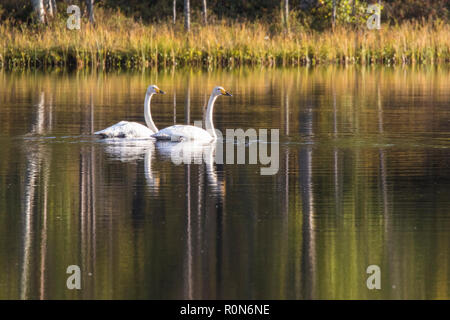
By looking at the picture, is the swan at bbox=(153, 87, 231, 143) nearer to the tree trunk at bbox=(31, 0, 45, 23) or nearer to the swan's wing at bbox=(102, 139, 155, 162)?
the swan's wing at bbox=(102, 139, 155, 162)

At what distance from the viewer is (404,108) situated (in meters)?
23.2

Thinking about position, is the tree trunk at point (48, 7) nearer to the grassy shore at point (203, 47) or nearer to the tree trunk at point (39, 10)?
the tree trunk at point (39, 10)

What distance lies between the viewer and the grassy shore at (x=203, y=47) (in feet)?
126

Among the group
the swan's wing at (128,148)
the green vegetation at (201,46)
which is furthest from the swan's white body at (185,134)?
the green vegetation at (201,46)

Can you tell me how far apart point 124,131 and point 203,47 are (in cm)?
2295

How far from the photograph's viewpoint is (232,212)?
1090cm

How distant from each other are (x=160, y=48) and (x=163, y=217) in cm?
2914

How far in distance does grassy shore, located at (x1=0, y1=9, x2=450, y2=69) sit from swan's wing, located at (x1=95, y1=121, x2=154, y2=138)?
20.7m

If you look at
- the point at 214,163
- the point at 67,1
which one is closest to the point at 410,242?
the point at 214,163

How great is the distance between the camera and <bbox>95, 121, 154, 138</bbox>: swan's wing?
1733 cm

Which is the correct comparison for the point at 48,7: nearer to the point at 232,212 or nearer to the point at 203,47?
the point at 203,47

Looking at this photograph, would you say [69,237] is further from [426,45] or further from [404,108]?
[426,45]

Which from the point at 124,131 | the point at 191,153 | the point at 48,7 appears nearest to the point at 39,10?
the point at 48,7

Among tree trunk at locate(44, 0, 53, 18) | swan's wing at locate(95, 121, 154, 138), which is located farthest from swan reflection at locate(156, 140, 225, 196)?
tree trunk at locate(44, 0, 53, 18)
